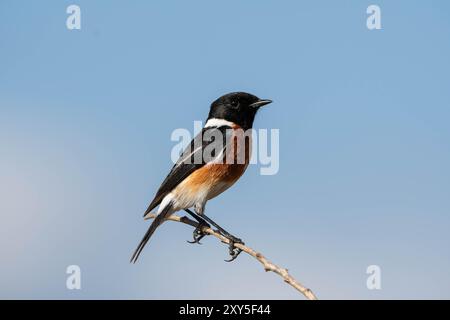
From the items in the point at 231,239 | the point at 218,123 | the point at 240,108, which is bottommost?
the point at 231,239

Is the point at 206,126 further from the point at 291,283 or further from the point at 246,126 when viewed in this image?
the point at 291,283

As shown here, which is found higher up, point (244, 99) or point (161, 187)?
point (244, 99)

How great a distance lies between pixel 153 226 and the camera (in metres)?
7.87

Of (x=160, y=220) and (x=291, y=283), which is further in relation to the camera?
(x=160, y=220)

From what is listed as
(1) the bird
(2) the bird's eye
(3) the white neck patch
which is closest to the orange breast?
(1) the bird

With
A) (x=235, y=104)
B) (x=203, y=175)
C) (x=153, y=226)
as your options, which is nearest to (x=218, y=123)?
Answer: (x=235, y=104)

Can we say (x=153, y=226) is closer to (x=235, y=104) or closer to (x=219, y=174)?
(x=219, y=174)

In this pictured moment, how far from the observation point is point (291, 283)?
13.9ft

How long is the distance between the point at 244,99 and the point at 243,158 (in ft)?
3.62

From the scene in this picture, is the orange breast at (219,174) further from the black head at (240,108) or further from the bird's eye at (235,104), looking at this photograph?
the bird's eye at (235,104)

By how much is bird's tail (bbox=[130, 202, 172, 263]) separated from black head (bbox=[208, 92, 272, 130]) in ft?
5.52

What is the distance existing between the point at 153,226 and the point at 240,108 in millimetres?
2298
